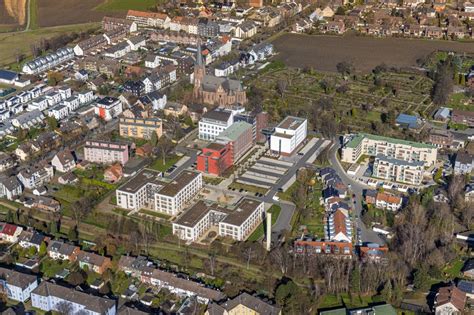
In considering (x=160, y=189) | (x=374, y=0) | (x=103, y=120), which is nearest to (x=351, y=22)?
(x=374, y=0)

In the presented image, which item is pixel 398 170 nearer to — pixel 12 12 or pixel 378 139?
pixel 378 139

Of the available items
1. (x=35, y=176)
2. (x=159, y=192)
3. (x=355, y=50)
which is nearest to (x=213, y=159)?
(x=159, y=192)

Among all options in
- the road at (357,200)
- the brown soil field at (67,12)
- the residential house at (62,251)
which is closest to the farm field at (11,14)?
the brown soil field at (67,12)

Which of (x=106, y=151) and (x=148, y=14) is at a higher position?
(x=148, y=14)

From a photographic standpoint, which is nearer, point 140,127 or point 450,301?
Answer: point 450,301

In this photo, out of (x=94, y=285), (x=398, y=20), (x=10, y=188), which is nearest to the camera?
(x=94, y=285)

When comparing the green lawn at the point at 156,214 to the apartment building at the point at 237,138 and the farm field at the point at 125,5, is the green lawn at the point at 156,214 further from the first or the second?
the farm field at the point at 125,5

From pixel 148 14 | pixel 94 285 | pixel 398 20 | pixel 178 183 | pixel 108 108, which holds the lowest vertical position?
pixel 94 285
